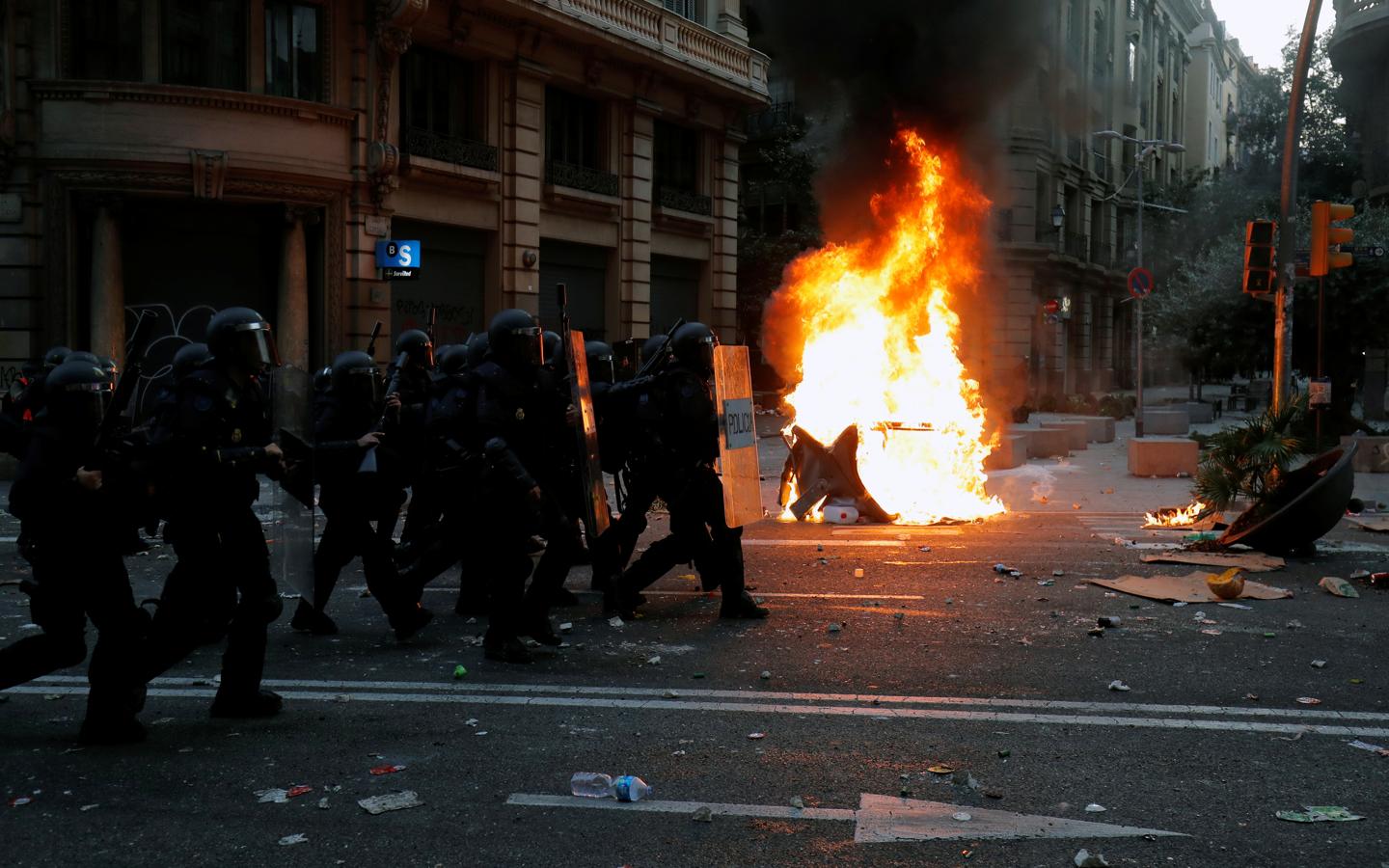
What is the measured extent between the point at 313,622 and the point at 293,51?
509 inches

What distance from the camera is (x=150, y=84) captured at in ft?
52.4

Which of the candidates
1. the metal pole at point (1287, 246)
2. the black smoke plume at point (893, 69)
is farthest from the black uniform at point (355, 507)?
the metal pole at point (1287, 246)

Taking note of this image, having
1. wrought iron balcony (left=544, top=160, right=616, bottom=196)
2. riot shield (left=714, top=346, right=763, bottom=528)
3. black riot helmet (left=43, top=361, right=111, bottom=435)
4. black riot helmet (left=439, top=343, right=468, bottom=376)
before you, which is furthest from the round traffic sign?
black riot helmet (left=43, top=361, right=111, bottom=435)

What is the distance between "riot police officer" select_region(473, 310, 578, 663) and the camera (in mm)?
6148

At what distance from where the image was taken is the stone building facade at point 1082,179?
17.2 meters

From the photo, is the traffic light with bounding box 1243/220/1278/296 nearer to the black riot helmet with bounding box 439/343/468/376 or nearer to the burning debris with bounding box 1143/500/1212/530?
the burning debris with bounding box 1143/500/1212/530

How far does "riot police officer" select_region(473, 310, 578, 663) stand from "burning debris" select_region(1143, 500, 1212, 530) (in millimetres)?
6946

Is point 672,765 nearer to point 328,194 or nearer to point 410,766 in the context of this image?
point 410,766

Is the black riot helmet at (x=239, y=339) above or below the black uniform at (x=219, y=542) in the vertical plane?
above

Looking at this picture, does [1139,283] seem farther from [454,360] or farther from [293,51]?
[454,360]

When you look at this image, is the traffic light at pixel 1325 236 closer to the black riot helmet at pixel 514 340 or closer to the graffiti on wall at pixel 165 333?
the black riot helmet at pixel 514 340

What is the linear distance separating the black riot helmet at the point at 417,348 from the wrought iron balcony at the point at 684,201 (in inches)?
629

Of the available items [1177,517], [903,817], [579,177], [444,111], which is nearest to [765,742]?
[903,817]

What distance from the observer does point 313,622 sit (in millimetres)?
6867
